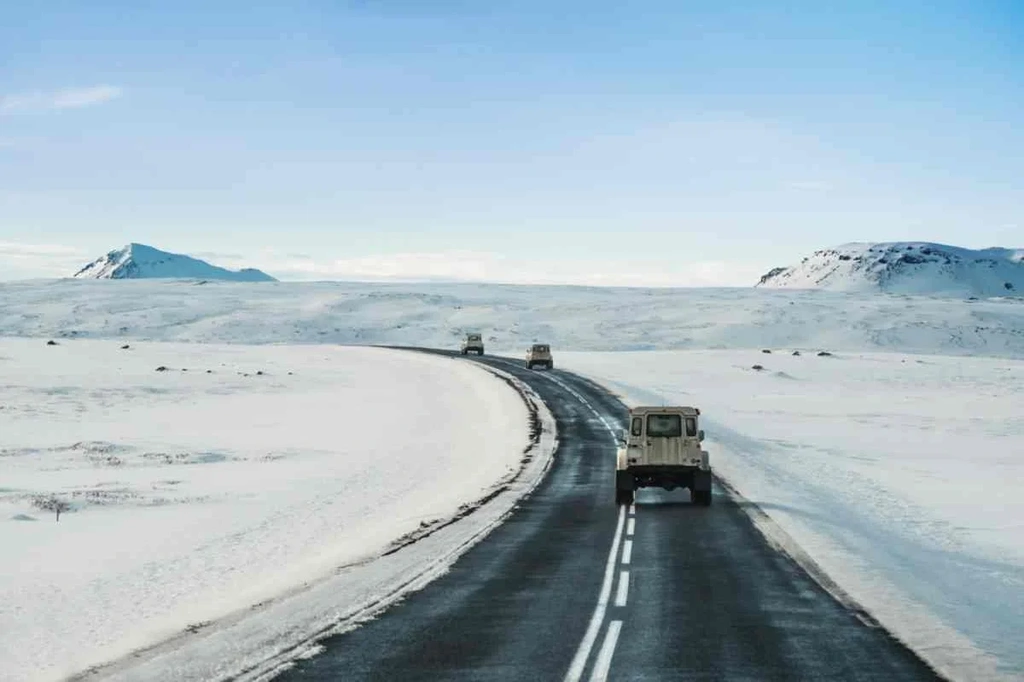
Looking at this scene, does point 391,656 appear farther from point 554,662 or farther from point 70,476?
point 70,476

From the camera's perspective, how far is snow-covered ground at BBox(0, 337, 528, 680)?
16.5 meters

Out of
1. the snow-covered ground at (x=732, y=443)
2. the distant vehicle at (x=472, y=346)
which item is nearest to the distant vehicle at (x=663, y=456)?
the snow-covered ground at (x=732, y=443)

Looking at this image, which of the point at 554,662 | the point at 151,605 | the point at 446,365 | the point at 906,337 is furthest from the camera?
the point at 906,337

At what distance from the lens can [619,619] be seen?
1447cm

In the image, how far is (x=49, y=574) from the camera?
62.7 ft

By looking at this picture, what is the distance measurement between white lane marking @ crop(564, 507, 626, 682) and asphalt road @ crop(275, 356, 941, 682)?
0.08ft

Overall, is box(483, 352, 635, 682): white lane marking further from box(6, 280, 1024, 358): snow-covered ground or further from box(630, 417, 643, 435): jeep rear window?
box(6, 280, 1024, 358): snow-covered ground

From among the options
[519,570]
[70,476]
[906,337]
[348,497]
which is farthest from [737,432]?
[906,337]

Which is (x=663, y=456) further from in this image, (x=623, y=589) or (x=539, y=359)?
(x=539, y=359)

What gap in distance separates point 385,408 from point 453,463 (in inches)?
924

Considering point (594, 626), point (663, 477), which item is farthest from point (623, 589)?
point (663, 477)

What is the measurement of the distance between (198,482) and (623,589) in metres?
20.3

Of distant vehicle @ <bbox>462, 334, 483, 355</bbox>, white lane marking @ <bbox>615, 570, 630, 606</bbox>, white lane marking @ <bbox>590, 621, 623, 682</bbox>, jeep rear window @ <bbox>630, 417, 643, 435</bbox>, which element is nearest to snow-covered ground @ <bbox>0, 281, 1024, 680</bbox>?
white lane marking @ <bbox>615, 570, 630, 606</bbox>

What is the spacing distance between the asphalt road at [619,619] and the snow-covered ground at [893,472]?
3.53ft
